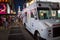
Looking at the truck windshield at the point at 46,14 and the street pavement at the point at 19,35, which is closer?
the truck windshield at the point at 46,14

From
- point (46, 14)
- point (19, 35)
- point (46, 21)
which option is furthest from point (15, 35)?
point (46, 21)

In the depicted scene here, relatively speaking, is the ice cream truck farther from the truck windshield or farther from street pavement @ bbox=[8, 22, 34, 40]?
street pavement @ bbox=[8, 22, 34, 40]

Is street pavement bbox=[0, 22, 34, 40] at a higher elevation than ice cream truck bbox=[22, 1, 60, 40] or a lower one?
lower

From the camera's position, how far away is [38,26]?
1254 cm

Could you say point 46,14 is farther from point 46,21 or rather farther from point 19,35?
point 19,35

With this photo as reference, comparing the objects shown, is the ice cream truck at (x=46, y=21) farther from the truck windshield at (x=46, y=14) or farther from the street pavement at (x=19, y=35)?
the street pavement at (x=19, y=35)

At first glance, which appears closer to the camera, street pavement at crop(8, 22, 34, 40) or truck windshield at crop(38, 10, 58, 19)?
truck windshield at crop(38, 10, 58, 19)

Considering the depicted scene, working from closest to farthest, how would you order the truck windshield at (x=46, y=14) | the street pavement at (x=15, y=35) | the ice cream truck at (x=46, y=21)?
the ice cream truck at (x=46, y=21) < the truck windshield at (x=46, y=14) < the street pavement at (x=15, y=35)

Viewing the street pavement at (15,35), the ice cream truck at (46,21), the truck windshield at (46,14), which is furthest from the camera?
the street pavement at (15,35)

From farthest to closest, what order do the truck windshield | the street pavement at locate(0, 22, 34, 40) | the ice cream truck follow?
the street pavement at locate(0, 22, 34, 40) → the truck windshield → the ice cream truck

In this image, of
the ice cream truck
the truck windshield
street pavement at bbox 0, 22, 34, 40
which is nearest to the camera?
the ice cream truck

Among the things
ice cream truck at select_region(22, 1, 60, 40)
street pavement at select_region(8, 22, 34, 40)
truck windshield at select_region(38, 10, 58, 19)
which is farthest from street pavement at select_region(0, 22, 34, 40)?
truck windshield at select_region(38, 10, 58, 19)

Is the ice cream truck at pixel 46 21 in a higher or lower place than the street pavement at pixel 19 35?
higher

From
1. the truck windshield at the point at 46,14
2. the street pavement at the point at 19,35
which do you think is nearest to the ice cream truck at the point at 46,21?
the truck windshield at the point at 46,14
